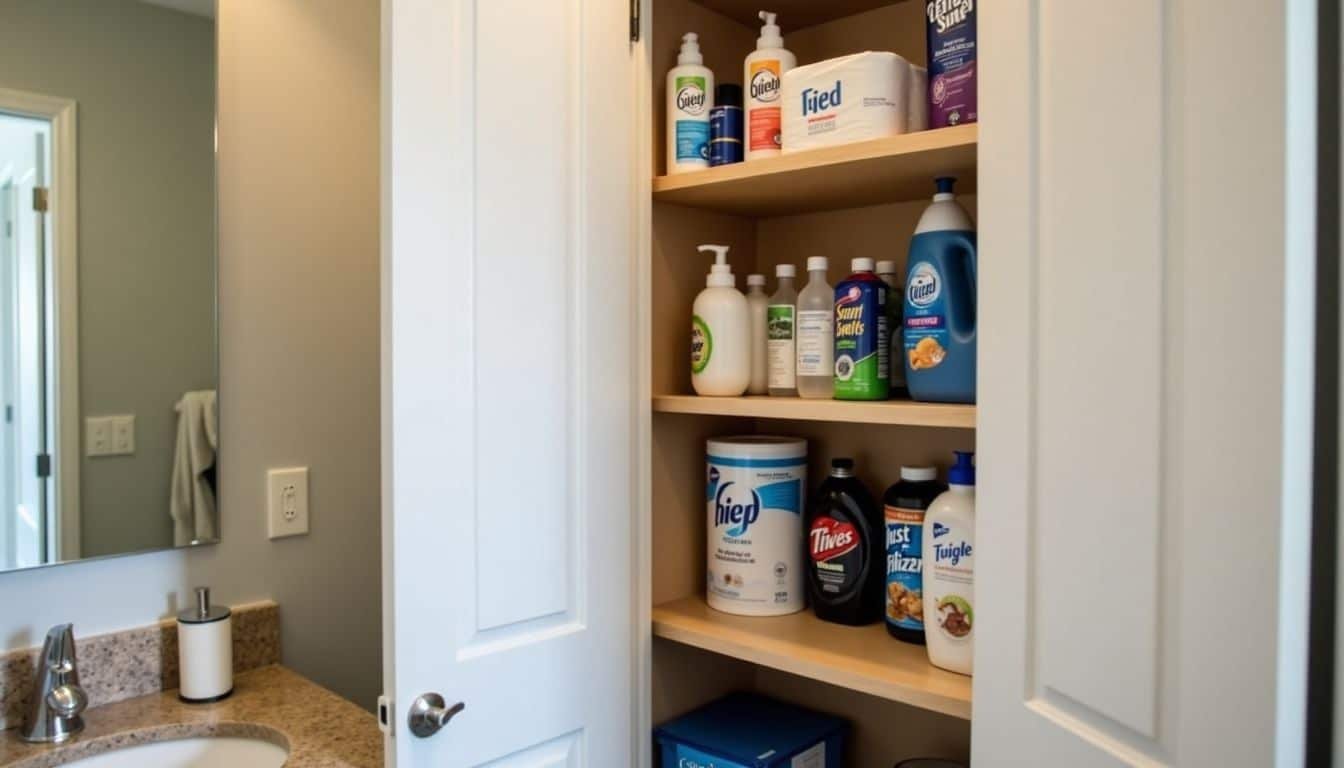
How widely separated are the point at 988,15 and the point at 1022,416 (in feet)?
1.36

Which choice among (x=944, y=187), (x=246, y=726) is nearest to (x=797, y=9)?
(x=944, y=187)

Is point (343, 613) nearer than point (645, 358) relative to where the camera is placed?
No

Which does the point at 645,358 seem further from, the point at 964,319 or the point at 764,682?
the point at 764,682

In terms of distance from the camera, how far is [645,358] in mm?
1330

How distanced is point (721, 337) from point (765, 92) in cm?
36

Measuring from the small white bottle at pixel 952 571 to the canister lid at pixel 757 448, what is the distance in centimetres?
28

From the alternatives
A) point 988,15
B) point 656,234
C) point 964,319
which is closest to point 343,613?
point 656,234

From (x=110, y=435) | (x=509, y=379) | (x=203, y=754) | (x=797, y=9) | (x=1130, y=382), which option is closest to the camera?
(x=1130, y=382)

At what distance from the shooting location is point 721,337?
1.36 meters

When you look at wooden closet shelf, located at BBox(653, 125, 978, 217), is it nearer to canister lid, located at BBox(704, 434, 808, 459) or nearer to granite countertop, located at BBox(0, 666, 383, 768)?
canister lid, located at BBox(704, 434, 808, 459)

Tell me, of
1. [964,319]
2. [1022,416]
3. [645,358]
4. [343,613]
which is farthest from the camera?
[343,613]

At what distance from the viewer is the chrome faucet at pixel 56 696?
1.18 m

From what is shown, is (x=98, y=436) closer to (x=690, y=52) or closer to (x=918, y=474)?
(x=690, y=52)

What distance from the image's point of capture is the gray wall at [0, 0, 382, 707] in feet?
4.73
